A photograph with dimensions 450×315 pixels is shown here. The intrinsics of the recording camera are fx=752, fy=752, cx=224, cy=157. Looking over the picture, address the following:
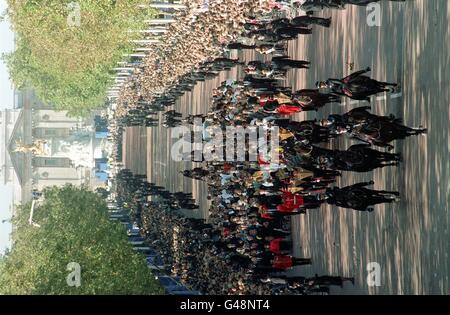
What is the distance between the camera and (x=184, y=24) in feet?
111

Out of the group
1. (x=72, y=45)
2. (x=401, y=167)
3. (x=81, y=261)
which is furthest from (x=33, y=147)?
(x=401, y=167)

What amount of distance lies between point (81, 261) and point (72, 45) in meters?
21.3

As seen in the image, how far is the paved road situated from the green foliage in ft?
33.2

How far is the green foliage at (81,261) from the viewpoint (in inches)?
1249

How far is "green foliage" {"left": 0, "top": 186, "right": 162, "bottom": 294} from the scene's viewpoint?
1249 inches

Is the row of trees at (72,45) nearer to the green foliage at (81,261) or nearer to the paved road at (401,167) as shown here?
the green foliage at (81,261)

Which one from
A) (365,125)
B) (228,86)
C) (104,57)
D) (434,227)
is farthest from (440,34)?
(104,57)

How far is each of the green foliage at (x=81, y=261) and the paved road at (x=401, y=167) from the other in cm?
1013

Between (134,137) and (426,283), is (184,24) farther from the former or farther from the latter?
(134,137)

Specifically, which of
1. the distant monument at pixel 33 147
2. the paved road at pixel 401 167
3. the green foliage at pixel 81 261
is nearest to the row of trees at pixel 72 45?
the distant monument at pixel 33 147

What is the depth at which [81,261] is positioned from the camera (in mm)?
33656

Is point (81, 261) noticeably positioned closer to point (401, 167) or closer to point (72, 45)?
point (401, 167)
